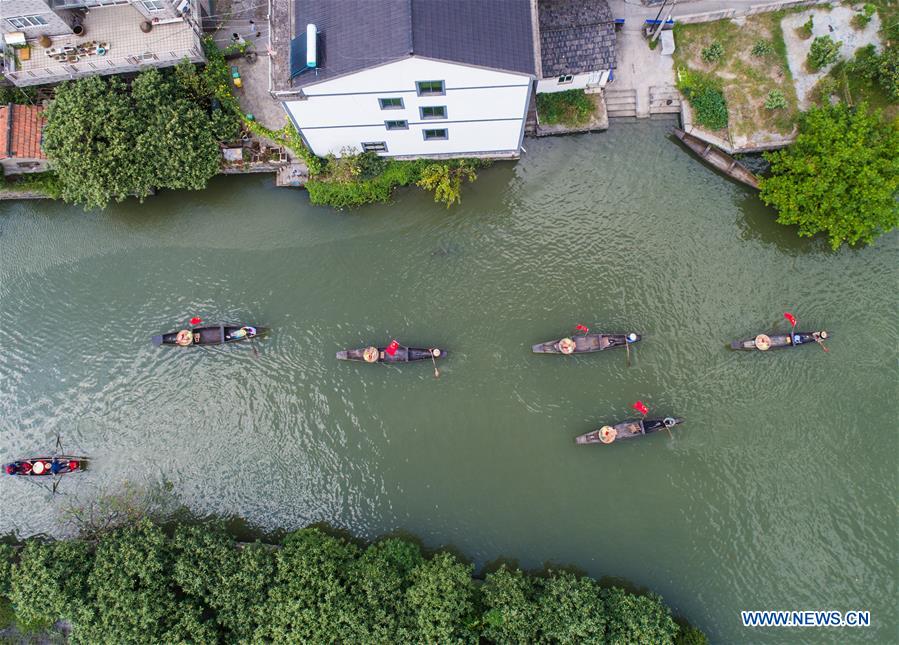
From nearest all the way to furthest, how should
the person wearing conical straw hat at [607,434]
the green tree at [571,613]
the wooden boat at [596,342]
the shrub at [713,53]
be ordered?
the green tree at [571,613] < the person wearing conical straw hat at [607,434] < the wooden boat at [596,342] < the shrub at [713,53]

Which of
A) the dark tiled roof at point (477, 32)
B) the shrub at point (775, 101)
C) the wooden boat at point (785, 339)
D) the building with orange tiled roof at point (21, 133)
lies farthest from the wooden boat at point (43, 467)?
the shrub at point (775, 101)

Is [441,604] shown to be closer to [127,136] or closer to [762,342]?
[762,342]

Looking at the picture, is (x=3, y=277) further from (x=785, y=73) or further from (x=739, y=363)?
(x=785, y=73)

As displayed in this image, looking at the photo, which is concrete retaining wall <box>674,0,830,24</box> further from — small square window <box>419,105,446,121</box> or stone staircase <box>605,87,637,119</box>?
small square window <box>419,105,446,121</box>

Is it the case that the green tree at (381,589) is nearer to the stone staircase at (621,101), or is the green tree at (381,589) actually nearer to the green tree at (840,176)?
the green tree at (840,176)

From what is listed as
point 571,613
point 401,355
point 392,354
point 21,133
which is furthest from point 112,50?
point 571,613

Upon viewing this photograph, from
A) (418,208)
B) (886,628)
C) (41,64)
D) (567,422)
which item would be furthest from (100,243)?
(886,628)

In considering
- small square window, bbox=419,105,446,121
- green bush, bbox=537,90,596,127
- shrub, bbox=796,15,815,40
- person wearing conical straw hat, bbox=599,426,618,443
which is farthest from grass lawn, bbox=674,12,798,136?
person wearing conical straw hat, bbox=599,426,618,443
